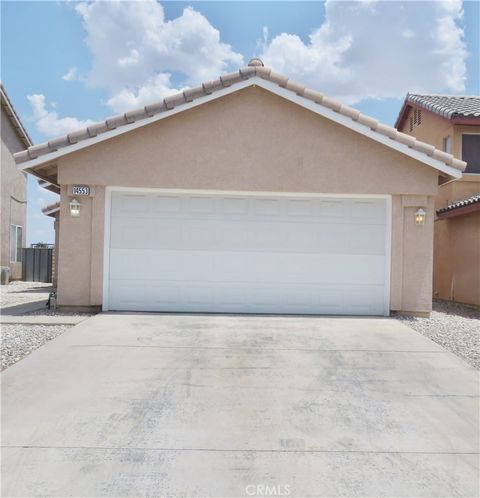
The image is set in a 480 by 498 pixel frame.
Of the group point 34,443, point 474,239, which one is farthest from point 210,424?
point 474,239

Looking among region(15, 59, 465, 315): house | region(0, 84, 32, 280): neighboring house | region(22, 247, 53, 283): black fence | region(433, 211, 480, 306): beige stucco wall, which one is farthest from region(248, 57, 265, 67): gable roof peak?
region(22, 247, 53, 283): black fence

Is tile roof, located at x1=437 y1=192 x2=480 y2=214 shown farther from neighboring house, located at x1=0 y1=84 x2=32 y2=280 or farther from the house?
neighboring house, located at x1=0 y1=84 x2=32 y2=280

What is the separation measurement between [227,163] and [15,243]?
13.8 m

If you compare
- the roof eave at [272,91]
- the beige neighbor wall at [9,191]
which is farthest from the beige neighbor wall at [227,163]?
the beige neighbor wall at [9,191]

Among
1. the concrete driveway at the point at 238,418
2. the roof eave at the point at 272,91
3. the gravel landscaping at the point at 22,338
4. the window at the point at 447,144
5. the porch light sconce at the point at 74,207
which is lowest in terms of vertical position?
the concrete driveway at the point at 238,418

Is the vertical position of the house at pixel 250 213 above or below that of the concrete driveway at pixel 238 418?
above

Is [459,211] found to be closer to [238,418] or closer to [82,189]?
[82,189]

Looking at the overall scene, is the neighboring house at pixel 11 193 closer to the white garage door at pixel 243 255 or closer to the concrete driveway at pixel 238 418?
the white garage door at pixel 243 255

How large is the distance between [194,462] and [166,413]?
896 mm

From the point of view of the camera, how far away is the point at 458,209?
11633 millimetres

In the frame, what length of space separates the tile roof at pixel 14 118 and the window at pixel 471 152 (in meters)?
16.6

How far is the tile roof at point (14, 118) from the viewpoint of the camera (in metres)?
16.6

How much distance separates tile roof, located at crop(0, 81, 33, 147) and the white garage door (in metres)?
11.3

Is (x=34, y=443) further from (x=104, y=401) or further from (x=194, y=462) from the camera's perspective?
(x=194, y=462)
